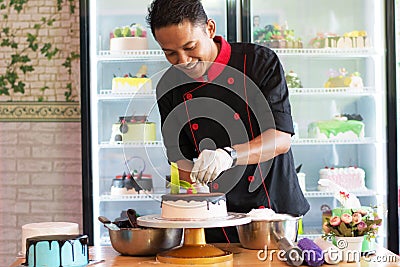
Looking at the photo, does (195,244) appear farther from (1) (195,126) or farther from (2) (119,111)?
(2) (119,111)

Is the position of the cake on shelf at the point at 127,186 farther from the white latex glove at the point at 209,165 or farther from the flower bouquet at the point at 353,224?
the flower bouquet at the point at 353,224

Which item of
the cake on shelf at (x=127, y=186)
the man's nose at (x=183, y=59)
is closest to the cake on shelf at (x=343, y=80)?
the cake on shelf at (x=127, y=186)

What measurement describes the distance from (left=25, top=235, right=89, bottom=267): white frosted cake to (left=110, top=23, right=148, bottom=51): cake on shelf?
249 centimetres

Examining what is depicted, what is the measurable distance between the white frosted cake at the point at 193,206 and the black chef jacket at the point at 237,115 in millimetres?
508

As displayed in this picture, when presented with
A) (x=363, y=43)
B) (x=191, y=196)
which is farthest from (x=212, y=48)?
(x=363, y=43)

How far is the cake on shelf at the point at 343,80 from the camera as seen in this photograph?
4.63m

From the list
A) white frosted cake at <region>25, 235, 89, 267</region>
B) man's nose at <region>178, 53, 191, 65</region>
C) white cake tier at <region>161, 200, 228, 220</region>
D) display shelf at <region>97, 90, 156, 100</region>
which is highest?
man's nose at <region>178, 53, 191, 65</region>

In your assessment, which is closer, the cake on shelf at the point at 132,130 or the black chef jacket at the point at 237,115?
the black chef jacket at the point at 237,115

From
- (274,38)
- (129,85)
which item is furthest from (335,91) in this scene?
(129,85)

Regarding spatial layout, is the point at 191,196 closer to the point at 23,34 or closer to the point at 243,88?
the point at 243,88

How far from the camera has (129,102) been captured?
4785 mm

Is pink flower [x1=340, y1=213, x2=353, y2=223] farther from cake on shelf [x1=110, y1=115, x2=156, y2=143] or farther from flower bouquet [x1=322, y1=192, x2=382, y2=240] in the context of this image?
cake on shelf [x1=110, y1=115, x2=156, y2=143]

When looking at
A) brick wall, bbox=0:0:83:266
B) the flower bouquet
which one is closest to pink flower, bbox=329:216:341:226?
the flower bouquet

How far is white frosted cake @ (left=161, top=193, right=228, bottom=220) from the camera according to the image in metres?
2.28
